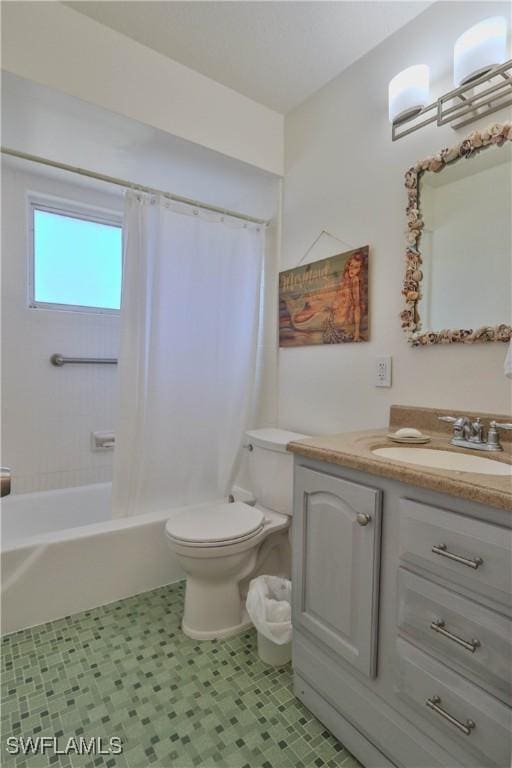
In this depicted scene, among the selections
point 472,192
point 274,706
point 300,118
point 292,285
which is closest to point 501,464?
point 472,192

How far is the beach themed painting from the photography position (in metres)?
1.71

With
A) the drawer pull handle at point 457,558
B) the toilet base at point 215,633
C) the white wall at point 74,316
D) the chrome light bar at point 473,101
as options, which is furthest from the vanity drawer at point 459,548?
the white wall at point 74,316

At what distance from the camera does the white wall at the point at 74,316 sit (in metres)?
1.90

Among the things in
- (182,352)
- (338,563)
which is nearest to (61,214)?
(182,352)

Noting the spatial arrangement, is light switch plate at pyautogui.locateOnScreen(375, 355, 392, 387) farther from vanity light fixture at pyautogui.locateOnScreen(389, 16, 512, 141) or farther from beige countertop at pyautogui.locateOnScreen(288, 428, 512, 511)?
vanity light fixture at pyautogui.locateOnScreen(389, 16, 512, 141)

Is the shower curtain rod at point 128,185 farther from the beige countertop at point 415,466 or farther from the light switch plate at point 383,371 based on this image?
the beige countertop at point 415,466

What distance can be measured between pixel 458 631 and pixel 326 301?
141 cm

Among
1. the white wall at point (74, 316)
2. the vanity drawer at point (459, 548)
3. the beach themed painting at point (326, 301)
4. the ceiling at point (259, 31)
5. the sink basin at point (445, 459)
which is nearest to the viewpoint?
the vanity drawer at point (459, 548)

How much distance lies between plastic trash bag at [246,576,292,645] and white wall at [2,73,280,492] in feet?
3.07

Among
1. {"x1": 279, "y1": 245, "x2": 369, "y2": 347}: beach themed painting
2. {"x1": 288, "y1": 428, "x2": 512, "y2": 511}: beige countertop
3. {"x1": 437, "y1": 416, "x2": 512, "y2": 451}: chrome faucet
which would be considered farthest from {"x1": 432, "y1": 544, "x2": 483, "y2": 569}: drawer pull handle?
{"x1": 279, "y1": 245, "x2": 369, "y2": 347}: beach themed painting

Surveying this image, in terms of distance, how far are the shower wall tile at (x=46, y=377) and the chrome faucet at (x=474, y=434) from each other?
2110mm

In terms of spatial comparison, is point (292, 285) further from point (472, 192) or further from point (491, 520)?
point (491, 520)

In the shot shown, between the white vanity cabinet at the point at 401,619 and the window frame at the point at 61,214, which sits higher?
the window frame at the point at 61,214

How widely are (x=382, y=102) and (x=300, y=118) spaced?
0.56 m
